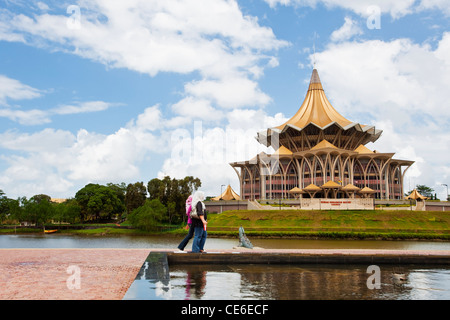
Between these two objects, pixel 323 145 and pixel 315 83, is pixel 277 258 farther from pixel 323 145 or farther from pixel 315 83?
pixel 315 83

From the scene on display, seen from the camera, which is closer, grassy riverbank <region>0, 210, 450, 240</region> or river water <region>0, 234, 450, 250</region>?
river water <region>0, 234, 450, 250</region>

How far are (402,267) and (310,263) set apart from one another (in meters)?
2.79

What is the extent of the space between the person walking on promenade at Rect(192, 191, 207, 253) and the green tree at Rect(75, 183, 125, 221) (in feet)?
224

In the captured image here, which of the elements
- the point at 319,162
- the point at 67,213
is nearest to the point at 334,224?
the point at 319,162

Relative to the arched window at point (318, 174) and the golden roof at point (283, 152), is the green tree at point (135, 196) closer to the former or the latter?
the golden roof at point (283, 152)

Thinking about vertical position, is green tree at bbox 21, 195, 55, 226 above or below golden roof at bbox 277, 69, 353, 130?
below

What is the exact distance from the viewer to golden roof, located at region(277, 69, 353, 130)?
253 ft

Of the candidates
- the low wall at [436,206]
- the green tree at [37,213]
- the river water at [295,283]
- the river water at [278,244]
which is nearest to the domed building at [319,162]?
the low wall at [436,206]

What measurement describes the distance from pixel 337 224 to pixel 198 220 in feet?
122

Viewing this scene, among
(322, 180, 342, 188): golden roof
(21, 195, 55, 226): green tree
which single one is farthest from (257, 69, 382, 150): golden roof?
(21, 195, 55, 226): green tree

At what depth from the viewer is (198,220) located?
13.5 m

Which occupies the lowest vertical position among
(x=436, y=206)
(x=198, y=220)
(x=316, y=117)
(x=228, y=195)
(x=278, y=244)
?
(x=278, y=244)

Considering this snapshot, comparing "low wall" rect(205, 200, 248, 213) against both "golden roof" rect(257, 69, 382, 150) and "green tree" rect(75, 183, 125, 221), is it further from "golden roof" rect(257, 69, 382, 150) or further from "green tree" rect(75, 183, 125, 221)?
"green tree" rect(75, 183, 125, 221)
